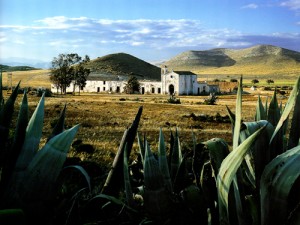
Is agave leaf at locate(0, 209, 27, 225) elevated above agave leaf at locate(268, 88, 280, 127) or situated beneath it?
situated beneath

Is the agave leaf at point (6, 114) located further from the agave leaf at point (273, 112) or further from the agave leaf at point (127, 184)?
the agave leaf at point (273, 112)

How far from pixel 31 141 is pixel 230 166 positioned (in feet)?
3.84

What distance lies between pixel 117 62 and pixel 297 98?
157154mm

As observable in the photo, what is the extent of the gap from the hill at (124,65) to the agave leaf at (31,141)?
459 feet

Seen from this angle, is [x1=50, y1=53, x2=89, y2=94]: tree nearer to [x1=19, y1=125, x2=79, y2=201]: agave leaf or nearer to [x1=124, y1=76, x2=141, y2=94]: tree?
[x1=124, y1=76, x2=141, y2=94]: tree

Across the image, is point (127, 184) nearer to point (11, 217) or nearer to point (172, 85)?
point (11, 217)

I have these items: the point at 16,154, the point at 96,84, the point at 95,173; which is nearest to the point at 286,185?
the point at 16,154

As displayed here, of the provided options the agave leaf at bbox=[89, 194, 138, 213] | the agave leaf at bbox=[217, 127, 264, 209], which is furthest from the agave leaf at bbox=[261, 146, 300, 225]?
the agave leaf at bbox=[89, 194, 138, 213]

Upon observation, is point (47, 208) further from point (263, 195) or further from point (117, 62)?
point (117, 62)

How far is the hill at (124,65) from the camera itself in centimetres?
14700

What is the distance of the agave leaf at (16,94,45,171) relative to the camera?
243cm

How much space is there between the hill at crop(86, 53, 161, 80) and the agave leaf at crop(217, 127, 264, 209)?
140 meters

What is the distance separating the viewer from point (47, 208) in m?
2.36

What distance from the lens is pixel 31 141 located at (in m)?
2.51
